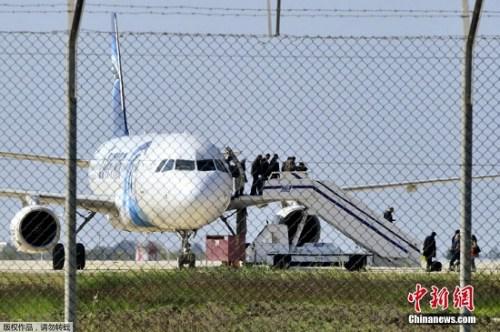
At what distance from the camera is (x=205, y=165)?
26.8m

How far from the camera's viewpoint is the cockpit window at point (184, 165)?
25708 millimetres

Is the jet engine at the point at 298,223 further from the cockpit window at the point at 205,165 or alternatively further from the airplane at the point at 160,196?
the cockpit window at the point at 205,165

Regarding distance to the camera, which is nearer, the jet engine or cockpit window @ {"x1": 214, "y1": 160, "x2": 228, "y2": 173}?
cockpit window @ {"x1": 214, "y1": 160, "x2": 228, "y2": 173}

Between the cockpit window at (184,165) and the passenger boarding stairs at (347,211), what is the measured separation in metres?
1.61

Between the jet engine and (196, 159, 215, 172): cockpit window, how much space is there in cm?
658

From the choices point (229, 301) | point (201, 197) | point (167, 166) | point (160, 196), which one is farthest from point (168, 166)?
point (229, 301)

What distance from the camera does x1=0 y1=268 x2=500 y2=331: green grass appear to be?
1193 centimetres

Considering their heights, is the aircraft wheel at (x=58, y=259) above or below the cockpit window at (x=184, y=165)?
below

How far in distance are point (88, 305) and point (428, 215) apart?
18.2ft

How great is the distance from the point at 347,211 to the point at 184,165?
11.8 feet

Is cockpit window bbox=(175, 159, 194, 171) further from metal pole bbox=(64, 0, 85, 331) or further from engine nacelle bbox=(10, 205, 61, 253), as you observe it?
metal pole bbox=(64, 0, 85, 331)

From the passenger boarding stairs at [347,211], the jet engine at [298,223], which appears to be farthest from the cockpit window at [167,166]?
the jet engine at [298,223]

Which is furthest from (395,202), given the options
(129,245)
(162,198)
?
(162,198)

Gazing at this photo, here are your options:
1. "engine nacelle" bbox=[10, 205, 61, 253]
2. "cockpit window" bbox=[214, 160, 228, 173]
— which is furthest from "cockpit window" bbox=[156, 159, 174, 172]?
"cockpit window" bbox=[214, 160, 228, 173]
